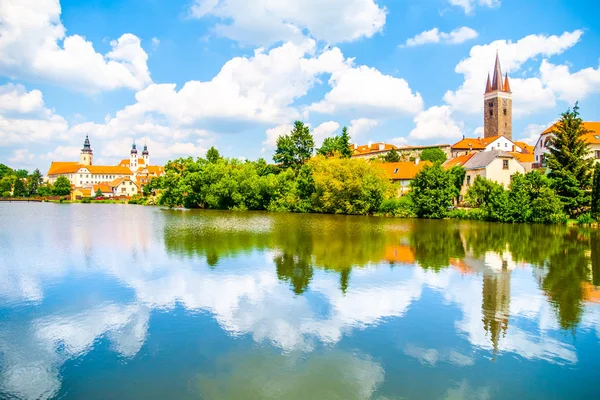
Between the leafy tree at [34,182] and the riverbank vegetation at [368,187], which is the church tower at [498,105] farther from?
the leafy tree at [34,182]

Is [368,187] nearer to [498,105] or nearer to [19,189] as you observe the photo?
[498,105]

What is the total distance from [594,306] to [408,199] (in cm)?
4090

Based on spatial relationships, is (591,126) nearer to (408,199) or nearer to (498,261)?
(408,199)

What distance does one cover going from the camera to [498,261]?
68.9ft

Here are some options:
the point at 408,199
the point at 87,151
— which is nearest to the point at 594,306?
the point at 408,199

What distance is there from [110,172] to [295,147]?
11801 cm

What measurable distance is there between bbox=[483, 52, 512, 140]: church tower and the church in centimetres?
10626

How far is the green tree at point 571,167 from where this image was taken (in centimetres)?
4391

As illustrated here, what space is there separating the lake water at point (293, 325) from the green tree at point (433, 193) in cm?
2841

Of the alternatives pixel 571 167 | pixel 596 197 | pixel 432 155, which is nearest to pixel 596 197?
pixel 596 197

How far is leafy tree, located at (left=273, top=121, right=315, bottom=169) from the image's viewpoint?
255 feet

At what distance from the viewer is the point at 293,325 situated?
1099cm

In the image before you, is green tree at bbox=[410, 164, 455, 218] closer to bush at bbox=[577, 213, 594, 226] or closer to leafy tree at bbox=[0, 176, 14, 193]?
bush at bbox=[577, 213, 594, 226]

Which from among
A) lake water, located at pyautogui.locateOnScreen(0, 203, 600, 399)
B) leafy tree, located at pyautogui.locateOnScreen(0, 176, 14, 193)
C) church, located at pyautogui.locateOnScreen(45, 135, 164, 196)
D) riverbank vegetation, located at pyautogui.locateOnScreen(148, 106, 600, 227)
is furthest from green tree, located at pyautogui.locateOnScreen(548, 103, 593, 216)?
leafy tree, located at pyautogui.locateOnScreen(0, 176, 14, 193)
